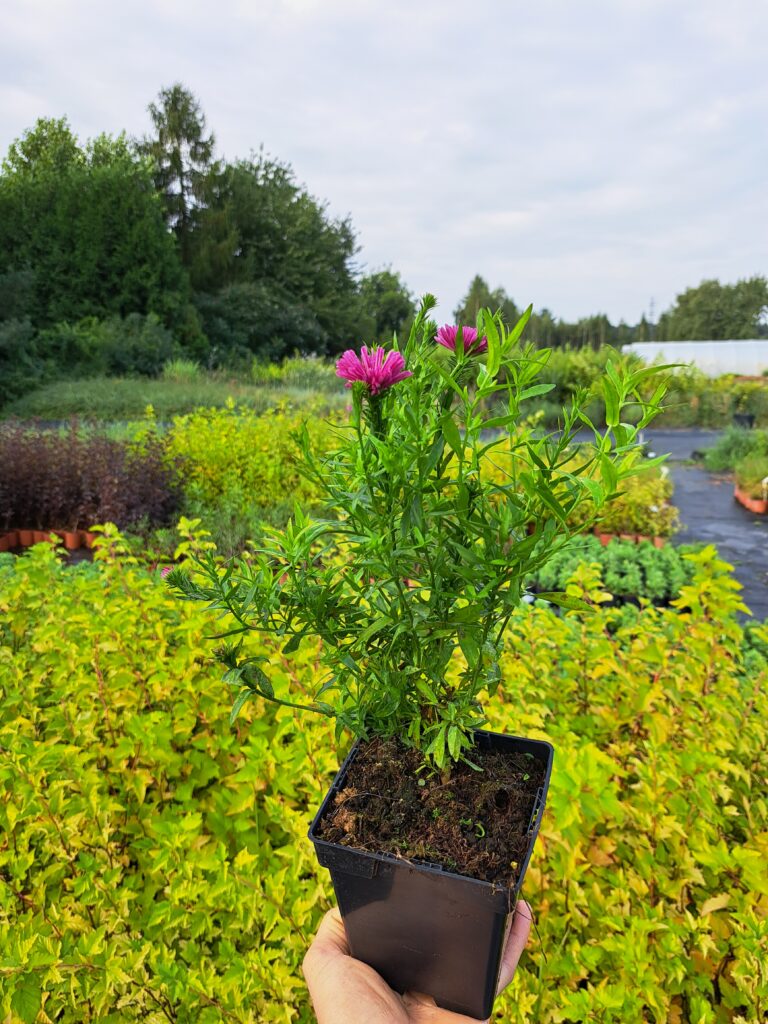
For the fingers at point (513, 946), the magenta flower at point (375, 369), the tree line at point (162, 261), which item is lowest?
the fingers at point (513, 946)

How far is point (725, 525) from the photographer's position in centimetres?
712

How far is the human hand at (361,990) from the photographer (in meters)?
0.91

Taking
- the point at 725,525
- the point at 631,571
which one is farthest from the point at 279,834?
the point at 725,525

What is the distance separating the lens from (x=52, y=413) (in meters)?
13.5

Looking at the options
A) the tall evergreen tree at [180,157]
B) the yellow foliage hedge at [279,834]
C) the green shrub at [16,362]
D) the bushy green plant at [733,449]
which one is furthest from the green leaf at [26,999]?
the tall evergreen tree at [180,157]

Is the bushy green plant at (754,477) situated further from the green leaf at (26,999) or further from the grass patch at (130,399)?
the green leaf at (26,999)

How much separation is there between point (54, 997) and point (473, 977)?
0.82m

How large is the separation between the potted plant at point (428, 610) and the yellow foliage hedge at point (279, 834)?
331 millimetres

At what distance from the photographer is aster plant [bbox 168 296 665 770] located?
72 centimetres

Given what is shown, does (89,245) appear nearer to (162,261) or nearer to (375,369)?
(162,261)

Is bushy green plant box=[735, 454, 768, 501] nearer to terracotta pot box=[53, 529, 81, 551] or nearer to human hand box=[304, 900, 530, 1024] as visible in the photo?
terracotta pot box=[53, 529, 81, 551]

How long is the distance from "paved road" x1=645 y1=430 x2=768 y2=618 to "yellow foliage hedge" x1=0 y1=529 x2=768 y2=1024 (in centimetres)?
228

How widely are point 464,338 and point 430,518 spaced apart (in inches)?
8.4

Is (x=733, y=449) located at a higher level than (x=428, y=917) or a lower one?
lower
